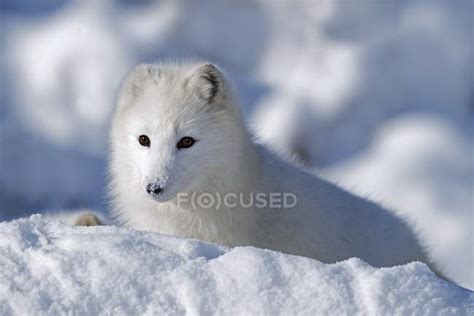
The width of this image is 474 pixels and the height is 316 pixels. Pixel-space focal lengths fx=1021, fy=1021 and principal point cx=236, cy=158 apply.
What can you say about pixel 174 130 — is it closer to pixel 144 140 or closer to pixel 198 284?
pixel 144 140

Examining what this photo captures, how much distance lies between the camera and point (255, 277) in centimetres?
274

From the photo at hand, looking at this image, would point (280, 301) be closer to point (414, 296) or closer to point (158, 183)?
point (414, 296)

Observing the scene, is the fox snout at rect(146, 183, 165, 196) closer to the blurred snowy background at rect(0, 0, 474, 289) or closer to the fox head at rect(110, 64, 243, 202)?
the fox head at rect(110, 64, 243, 202)

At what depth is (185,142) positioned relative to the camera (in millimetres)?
4367

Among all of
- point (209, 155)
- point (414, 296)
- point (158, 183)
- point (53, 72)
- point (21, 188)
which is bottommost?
point (414, 296)

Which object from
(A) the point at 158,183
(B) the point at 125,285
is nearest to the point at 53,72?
(A) the point at 158,183

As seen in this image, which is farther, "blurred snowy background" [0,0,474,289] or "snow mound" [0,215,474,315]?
"blurred snowy background" [0,0,474,289]

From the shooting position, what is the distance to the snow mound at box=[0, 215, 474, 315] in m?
2.68

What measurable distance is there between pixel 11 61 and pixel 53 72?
0.43 meters

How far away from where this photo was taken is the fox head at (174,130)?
4.24 meters

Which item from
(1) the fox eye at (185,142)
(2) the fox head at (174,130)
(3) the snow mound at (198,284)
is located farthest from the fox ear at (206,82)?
(3) the snow mound at (198,284)

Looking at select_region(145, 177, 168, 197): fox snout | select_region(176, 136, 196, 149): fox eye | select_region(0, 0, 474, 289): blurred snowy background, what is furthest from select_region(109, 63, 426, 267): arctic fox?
select_region(0, 0, 474, 289): blurred snowy background

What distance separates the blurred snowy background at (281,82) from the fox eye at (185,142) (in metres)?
3.28

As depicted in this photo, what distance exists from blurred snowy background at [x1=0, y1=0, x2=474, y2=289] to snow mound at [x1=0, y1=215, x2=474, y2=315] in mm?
4706
